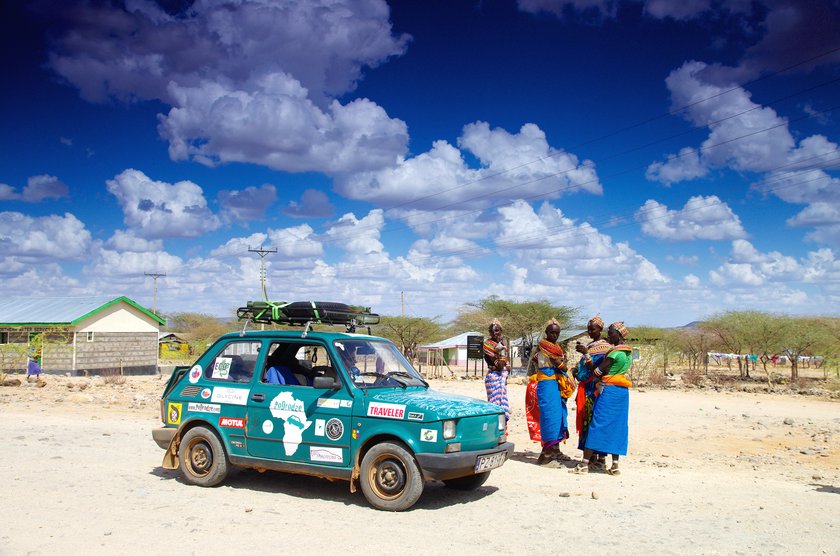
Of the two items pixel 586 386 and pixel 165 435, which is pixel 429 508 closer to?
pixel 165 435

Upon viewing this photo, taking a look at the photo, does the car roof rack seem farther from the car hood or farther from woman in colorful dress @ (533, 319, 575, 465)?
woman in colorful dress @ (533, 319, 575, 465)

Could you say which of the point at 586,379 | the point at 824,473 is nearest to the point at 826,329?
the point at 824,473

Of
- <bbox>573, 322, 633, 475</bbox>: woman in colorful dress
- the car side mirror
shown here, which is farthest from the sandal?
the car side mirror

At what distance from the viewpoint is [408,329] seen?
177 feet

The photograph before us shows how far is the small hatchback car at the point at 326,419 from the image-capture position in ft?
22.9

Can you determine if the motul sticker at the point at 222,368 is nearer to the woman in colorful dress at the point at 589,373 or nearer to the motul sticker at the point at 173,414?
the motul sticker at the point at 173,414

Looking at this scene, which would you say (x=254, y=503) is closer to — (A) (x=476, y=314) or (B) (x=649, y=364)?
(B) (x=649, y=364)

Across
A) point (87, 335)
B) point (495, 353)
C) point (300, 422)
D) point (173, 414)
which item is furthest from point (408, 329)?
point (300, 422)

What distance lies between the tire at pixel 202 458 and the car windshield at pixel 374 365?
180 centimetres

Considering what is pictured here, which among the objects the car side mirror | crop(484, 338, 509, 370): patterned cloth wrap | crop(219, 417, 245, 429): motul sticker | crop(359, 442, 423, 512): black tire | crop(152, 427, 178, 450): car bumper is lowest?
crop(359, 442, 423, 512): black tire

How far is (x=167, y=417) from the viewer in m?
8.48

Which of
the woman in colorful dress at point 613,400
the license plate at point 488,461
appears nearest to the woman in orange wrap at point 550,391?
the woman in colorful dress at point 613,400

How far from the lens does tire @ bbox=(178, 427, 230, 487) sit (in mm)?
8000

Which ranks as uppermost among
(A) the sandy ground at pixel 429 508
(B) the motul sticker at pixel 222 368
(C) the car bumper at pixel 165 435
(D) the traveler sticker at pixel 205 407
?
(B) the motul sticker at pixel 222 368
